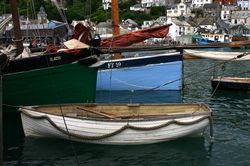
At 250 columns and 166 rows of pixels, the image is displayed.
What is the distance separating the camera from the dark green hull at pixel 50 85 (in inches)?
647

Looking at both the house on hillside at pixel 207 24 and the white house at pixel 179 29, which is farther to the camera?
the house on hillside at pixel 207 24

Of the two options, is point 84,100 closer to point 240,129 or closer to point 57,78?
point 57,78

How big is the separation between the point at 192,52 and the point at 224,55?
1.80 m

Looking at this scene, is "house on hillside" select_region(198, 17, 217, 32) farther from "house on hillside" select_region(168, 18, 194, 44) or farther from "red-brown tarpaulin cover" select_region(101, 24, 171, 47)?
"red-brown tarpaulin cover" select_region(101, 24, 171, 47)

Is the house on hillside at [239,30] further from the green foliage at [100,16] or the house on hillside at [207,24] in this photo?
the green foliage at [100,16]

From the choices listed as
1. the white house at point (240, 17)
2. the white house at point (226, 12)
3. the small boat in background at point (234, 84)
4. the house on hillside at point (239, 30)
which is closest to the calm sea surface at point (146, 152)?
the small boat in background at point (234, 84)

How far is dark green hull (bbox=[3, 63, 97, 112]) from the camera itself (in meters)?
16.4

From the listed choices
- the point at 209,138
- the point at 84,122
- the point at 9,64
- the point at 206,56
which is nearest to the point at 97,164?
the point at 84,122

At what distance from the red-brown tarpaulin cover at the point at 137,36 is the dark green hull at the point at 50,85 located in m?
1.52

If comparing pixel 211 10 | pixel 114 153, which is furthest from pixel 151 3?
pixel 114 153

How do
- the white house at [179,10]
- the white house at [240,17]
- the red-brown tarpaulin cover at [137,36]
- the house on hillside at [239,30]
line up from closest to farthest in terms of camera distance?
the red-brown tarpaulin cover at [137,36] < the house on hillside at [239,30] < the white house at [240,17] < the white house at [179,10]

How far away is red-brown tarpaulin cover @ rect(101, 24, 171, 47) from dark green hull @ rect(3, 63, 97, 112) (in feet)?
4.99

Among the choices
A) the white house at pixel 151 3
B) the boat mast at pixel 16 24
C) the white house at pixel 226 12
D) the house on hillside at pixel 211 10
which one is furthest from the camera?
the white house at pixel 151 3

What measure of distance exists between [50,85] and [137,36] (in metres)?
4.36
